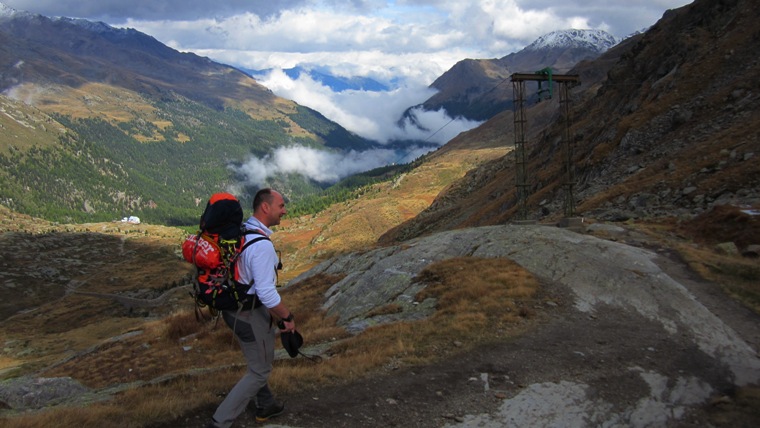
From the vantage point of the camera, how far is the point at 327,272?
3834 centimetres

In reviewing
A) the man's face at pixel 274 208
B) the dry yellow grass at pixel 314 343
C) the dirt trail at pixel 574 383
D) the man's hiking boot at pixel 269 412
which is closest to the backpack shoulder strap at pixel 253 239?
the man's face at pixel 274 208

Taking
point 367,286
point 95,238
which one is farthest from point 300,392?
point 95,238

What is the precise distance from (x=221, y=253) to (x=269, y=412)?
9.42 feet

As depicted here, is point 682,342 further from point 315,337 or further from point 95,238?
point 95,238

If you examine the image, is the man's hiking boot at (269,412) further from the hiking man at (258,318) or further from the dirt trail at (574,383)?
the dirt trail at (574,383)

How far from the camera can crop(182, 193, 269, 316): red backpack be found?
26.0ft

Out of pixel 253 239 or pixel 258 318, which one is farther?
pixel 258 318

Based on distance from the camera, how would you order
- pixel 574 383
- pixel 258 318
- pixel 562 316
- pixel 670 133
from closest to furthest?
pixel 258 318
pixel 574 383
pixel 562 316
pixel 670 133

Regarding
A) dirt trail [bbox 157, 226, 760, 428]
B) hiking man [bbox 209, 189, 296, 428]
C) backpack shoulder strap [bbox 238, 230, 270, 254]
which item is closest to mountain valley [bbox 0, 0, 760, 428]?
dirt trail [bbox 157, 226, 760, 428]

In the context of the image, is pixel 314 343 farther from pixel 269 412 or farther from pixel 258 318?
pixel 258 318

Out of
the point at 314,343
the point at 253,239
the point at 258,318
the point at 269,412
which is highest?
the point at 253,239

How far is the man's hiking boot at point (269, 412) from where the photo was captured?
27.6 feet

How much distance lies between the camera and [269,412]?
848 cm

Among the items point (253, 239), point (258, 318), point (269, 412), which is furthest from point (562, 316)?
point (253, 239)
